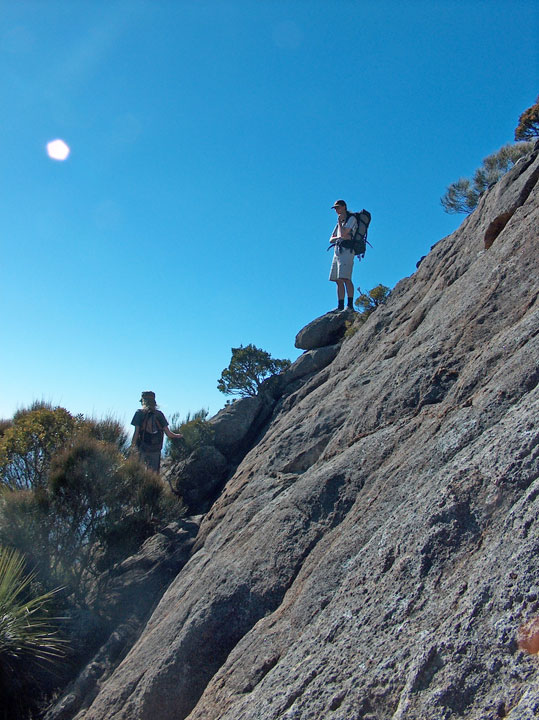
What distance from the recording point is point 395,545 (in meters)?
4.64

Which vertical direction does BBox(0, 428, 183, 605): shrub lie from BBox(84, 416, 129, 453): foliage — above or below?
below

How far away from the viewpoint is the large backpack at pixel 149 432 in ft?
38.6

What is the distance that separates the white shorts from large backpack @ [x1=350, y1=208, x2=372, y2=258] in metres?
0.16

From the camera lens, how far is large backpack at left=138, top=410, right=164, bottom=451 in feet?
38.6

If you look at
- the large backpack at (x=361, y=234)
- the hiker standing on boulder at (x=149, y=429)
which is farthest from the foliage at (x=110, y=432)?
the large backpack at (x=361, y=234)

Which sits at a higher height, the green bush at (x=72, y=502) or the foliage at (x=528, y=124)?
the foliage at (x=528, y=124)

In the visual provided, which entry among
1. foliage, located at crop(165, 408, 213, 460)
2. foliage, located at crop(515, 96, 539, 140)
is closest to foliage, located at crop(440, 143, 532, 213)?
foliage, located at crop(515, 96, 539, 140)

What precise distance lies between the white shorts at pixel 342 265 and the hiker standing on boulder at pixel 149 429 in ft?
16.2

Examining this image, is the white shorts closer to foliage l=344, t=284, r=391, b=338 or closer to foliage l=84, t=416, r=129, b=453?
foliage l=344, t=284, r=391, b=338

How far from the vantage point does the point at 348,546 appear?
5.36m

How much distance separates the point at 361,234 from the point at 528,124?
13.3 ft

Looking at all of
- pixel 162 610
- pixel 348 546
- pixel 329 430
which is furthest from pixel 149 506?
pixel 348 546

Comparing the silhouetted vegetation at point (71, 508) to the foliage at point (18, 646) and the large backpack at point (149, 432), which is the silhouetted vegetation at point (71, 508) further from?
the large backpack at point (149, 432)

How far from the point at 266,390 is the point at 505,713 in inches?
460
